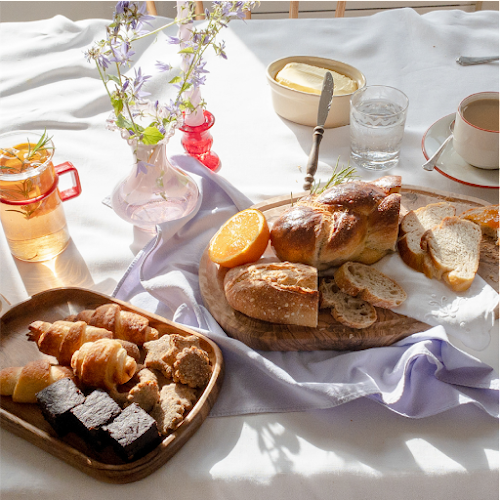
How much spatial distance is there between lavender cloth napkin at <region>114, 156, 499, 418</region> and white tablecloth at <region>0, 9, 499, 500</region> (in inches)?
1.3

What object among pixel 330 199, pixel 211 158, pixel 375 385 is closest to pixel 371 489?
pixel 375 385

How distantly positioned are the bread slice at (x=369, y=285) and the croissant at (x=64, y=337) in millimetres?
514

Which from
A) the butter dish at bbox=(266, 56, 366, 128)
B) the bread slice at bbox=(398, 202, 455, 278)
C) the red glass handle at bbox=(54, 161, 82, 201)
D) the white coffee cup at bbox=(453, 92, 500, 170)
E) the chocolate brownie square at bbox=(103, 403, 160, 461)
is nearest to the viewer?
the chocolate brownie square at bbox=(103, 403, 160, 461)

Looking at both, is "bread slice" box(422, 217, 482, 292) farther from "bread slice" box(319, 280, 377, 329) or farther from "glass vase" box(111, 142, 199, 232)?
"glass vase" box(111, 142, 199, 232)

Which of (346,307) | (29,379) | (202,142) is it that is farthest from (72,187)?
(346,307)

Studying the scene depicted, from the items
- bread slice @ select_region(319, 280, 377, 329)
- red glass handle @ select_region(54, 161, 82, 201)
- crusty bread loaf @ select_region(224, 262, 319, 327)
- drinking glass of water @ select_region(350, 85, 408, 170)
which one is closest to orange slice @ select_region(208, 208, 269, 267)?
crusty bread loaf @ select_region(224, 262, 319, 327)

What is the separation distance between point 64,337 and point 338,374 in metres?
0.56

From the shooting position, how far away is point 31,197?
4.07 feet

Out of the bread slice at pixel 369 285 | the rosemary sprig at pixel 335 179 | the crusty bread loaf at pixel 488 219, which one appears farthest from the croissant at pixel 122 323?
the crusty bread loaf at pixel 488 219

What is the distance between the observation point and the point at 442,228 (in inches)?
51.4

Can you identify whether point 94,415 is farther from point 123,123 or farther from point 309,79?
point 309,79

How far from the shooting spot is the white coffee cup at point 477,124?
1.48m

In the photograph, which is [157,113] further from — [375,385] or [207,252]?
[375,385]

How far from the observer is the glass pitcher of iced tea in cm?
121
